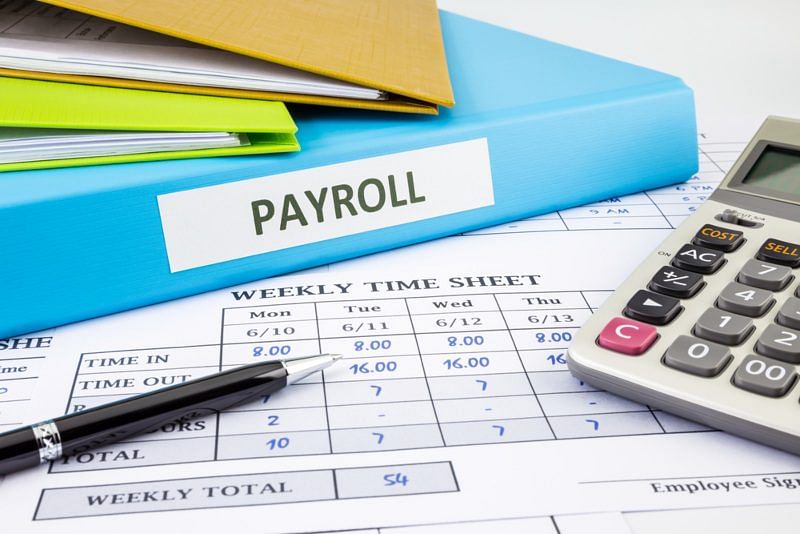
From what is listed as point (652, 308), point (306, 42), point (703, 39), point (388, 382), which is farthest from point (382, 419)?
point (703, 39)

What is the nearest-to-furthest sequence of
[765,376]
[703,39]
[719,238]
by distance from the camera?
[765,376] < [719,238] < [703,39]

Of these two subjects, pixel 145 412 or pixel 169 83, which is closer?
pixel 145 412

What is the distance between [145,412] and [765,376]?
278 millimetres

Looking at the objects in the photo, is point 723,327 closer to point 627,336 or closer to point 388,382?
point 627,336

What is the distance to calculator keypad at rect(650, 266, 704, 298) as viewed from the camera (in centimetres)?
47

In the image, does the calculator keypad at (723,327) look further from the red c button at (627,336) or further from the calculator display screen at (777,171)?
the calculator display screen at (777,171)

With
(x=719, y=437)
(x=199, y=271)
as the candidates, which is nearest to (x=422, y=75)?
(x=199, y=271)

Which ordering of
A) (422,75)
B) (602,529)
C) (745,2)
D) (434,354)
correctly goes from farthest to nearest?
(745,2)
(422,75)
(434,354)
(602,529)

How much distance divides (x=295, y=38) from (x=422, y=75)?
0.08 meters

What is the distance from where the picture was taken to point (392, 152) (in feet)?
1.86

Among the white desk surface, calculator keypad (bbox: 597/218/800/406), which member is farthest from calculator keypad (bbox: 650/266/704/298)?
the white desk surface

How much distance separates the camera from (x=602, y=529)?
37 centimetres

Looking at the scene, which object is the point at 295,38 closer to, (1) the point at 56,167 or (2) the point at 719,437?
(1) the point at 56,167

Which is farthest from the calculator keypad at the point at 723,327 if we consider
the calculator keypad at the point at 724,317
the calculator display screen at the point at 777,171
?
the calculator display screen at the point at 777,171
